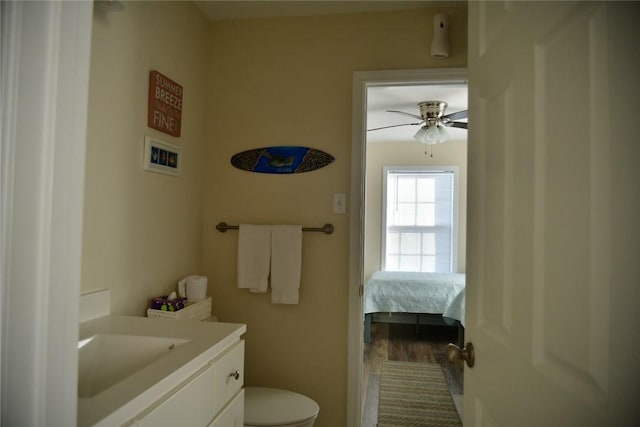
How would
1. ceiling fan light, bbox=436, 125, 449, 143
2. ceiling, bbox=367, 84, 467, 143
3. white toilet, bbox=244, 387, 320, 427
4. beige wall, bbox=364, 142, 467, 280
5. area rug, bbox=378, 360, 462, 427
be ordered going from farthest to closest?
beige wall, bbox=364, 142, 467, 280
ceiling fan light, bbox=436, 125, 449, 143
ceiling, bbox=367, 84, 467, 143
area rug, bbox=378, 360, 462, 427
white toilet, bbox=244, 387, 320, 427

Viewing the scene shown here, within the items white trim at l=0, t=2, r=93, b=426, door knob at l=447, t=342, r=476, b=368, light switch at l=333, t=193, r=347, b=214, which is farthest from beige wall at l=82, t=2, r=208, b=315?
door knob at l=447, t=342, r=476, b=368

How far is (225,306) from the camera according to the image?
2320 mm

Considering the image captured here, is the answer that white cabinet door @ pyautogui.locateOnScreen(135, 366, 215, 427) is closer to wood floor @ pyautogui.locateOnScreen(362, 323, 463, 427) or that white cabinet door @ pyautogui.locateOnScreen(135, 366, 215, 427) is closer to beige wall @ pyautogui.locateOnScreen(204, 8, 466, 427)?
beige wall @ pyautogui.locateOnScreen(204, 8, 466, 427)

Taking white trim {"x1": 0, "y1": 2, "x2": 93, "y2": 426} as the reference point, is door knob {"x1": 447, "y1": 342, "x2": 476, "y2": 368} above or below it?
below

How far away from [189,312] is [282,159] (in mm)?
962

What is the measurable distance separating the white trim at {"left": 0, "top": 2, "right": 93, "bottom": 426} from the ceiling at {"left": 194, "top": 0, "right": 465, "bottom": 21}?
1.87 m

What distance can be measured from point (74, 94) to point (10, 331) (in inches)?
11.6

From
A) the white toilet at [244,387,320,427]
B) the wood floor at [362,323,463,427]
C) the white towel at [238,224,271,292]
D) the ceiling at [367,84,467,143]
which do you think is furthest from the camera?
the ceiling at [367,84,467,143]

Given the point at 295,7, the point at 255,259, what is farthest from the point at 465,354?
the point at 295,7

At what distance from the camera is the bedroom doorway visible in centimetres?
218

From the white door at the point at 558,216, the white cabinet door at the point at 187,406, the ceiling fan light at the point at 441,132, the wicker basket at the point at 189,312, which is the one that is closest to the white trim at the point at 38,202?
the white cabinet door at the point at 187,406

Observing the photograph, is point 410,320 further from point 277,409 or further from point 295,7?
point 295,7

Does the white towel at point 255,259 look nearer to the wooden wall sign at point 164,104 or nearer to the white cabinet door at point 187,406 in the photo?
the wooden wall sign at point 164,104

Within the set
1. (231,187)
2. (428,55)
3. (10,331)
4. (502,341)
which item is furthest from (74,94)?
(428,55)
